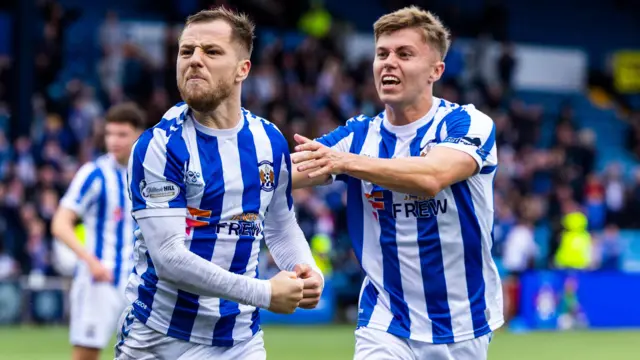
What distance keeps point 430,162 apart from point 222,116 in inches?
40.4

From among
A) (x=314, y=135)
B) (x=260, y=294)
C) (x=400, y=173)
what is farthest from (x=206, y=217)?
(x=314, y=135)

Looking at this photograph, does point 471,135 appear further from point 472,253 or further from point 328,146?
point 328,146

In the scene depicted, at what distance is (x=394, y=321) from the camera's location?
5.52 meters

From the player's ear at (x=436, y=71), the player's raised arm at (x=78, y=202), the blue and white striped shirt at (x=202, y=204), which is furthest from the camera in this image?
the player's raised arm at (x=78, y=202)

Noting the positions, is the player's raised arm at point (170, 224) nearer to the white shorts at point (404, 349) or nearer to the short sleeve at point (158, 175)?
the short sleeve at point (158, 175)

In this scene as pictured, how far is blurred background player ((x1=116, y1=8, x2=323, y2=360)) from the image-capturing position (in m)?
4.52

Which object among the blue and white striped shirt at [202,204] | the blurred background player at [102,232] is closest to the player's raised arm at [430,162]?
the blue and white striped shirt at [202,204]

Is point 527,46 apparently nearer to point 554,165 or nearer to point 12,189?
point 554,165

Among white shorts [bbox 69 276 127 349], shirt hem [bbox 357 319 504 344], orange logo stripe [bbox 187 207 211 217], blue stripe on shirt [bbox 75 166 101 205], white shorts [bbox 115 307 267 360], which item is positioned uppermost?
blue stripe on shirt [bbox 75 166 101 205]

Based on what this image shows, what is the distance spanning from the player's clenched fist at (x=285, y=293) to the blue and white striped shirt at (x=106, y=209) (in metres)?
4.41

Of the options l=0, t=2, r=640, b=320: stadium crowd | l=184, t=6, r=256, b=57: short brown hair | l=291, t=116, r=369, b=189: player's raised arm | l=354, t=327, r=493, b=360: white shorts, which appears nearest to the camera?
l=184, t=6, r=256, b=57: short brown hair

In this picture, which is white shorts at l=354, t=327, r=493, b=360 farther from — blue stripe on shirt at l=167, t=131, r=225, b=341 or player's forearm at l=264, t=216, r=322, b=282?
blue stripe on shirt at l=167, t=131, r=225, b=341

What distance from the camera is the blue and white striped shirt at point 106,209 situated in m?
8.79

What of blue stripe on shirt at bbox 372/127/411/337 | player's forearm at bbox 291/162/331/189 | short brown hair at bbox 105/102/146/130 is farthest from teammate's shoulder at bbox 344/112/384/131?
short brown hair at bbox 105/102/146/130
